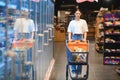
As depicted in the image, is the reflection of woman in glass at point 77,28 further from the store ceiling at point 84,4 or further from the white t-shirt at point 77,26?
the store ceiling at point 84,4

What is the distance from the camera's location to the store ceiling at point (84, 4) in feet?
90.6

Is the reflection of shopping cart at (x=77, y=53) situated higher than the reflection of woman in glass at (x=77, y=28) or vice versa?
the reflection of woman in glass at (x=77, y=28)

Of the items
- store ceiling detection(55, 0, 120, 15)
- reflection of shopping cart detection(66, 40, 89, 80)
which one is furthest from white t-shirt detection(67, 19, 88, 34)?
store ceiling detection(55, 0, 120, 15)

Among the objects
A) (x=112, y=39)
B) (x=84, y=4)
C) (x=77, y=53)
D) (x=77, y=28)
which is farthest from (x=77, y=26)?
(x=84, y=4)

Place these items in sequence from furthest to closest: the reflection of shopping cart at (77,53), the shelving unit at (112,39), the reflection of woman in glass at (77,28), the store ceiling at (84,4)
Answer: the store ceiling at (84,4) → the shelving unit at (112,39) → the reflection of woman in glass at (77,28) → the reflection of shopping cart at (77,53)

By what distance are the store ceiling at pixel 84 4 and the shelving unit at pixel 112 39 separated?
56.7 ft

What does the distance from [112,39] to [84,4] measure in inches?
731

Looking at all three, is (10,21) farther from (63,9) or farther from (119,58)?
(63,9)

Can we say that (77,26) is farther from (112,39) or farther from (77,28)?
(112,39)

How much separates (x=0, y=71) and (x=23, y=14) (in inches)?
39.8

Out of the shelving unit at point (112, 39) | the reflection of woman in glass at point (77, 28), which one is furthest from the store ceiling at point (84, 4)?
the reflection of woman in glass at point (77, 28)

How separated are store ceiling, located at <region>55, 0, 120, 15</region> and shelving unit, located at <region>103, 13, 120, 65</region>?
680 inches

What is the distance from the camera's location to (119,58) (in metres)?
10.2

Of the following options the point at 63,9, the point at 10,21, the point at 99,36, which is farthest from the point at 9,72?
the point at 63,9
